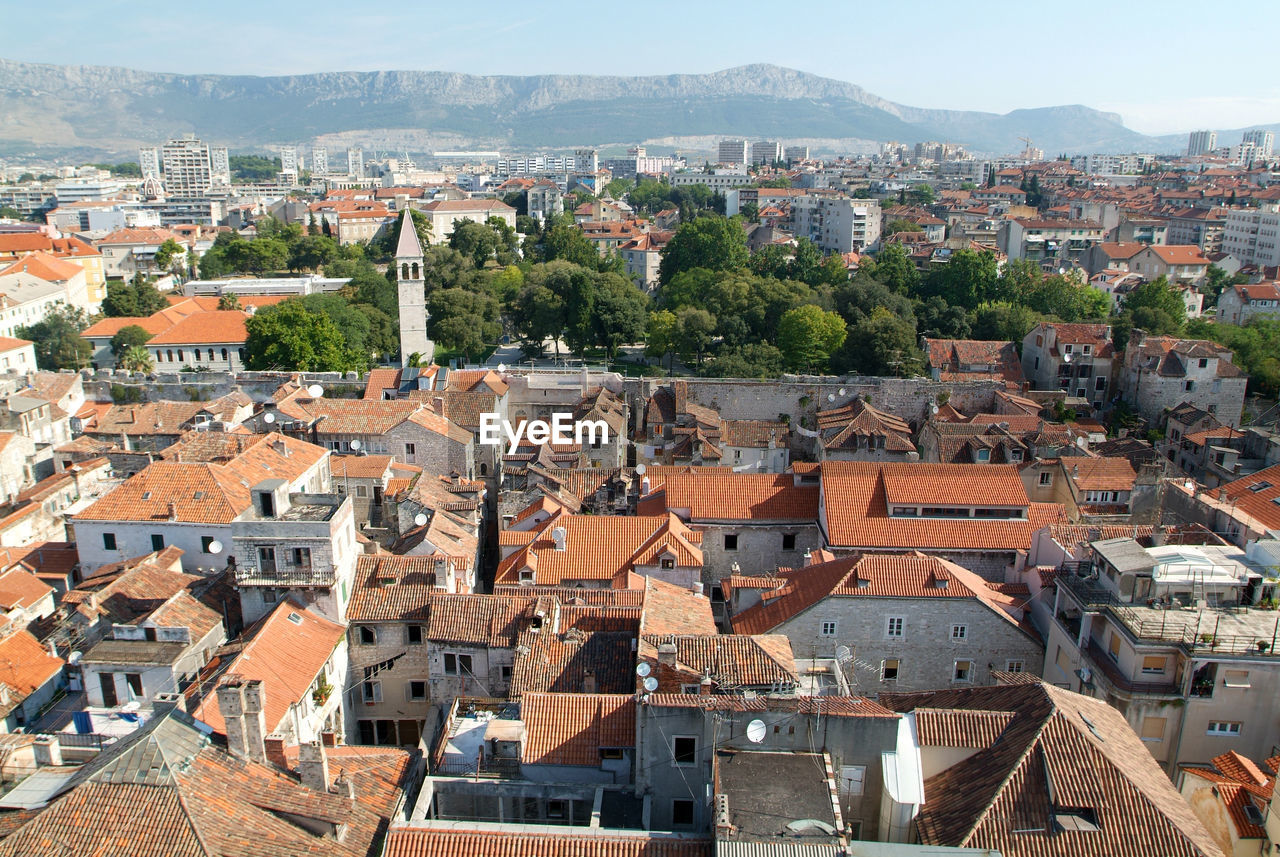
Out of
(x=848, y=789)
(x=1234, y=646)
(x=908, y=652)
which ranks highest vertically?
(x=1234, y=646)

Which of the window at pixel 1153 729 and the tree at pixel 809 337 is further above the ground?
the tree at pixel 809 337

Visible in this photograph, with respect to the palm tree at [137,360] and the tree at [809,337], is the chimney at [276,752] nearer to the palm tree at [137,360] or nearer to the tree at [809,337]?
the tree at [809,337]

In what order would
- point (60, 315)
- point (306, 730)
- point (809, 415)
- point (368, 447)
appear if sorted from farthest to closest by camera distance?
point (60, 315) < point (809, 415) < point (368, 447) < point (306, 730)

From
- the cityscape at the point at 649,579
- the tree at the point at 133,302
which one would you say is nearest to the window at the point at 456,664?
the cityscape at the point at 649,579

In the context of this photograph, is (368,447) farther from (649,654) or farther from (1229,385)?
(1229,385)

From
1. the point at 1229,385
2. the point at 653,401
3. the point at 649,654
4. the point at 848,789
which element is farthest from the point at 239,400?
the point at 1229,385
